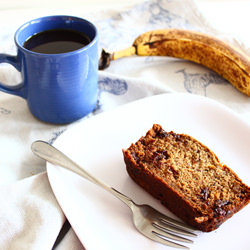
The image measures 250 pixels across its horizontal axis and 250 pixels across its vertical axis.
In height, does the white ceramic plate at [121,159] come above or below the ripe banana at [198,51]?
below

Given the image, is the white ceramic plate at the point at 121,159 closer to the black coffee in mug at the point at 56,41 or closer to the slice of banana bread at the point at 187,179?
the slice of banana bread at the point at 187,179

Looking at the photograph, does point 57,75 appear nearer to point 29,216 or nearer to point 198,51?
point 29,216

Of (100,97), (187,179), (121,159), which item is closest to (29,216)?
(121,159)

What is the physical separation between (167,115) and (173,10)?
118 centimetres

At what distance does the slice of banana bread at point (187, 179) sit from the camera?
1.17 m

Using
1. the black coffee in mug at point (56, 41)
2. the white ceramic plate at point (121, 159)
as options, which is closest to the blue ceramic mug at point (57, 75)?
the black coffee in mug at point (56, 41)

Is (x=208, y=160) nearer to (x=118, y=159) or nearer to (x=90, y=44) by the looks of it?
(x=118, y=159)

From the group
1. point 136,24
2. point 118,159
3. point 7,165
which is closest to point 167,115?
point 118,159

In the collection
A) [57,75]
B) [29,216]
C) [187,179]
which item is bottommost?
[29,216]

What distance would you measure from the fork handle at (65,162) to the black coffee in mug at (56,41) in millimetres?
446

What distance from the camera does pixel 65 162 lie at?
4.38 ft

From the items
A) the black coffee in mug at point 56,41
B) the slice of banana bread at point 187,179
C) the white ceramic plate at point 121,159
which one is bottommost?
the white ceramic plate at point 121,159

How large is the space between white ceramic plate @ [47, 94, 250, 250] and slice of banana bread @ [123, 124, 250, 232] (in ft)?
0.21

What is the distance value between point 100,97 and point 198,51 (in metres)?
0.67
